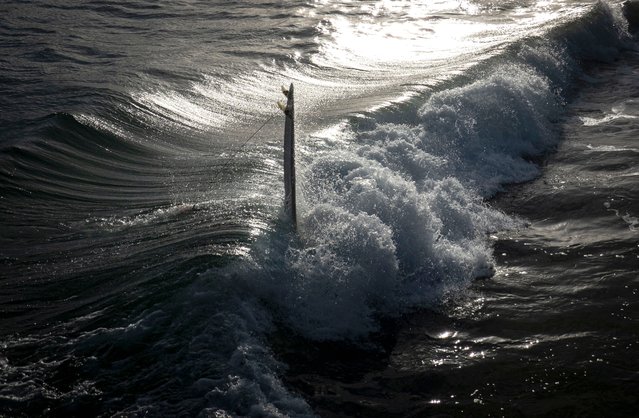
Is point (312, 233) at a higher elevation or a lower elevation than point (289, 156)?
lower

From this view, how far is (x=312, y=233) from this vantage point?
7.65 m

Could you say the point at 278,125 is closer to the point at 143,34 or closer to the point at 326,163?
the point at 326,163

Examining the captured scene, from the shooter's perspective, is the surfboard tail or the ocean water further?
the surfboard tail

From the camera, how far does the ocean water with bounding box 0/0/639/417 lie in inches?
231

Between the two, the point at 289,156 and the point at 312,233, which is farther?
the point at 312,233

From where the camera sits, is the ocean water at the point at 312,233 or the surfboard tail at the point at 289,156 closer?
the ocean water at the point at 312,233

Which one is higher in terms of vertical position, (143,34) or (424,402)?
(143,34)

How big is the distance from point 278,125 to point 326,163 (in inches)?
90.8

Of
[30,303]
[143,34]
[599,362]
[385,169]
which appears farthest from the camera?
[143,34]

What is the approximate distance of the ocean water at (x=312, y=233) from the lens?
586 cm

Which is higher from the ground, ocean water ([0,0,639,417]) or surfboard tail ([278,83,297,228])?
surfboard tail ([278,83,297,228])

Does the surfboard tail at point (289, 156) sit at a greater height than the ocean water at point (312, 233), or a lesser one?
greater

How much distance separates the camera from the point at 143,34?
15594 millimetres

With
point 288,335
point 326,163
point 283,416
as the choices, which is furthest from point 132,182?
point 283,416
